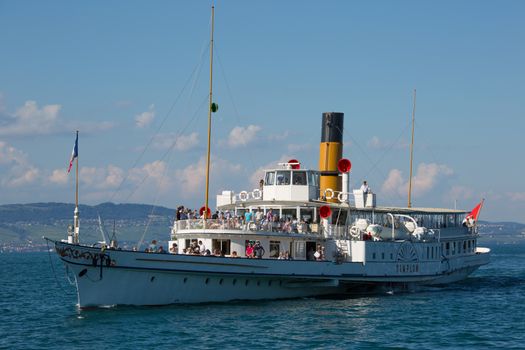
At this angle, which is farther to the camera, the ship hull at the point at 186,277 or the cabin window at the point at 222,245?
the cabin window at the point at 222,245

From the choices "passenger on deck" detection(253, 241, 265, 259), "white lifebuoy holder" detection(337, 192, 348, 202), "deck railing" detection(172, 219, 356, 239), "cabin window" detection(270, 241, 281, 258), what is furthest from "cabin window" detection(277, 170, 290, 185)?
"passenger on deck" detection(253, 241, 265, 259)

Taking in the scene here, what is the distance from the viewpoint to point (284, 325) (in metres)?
34.1

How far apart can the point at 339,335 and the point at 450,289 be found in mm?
21132

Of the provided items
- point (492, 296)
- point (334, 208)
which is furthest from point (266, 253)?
point (492, 296)

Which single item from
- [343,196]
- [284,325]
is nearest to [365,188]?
[343,196]

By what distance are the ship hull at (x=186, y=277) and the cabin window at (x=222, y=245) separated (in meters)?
2.46

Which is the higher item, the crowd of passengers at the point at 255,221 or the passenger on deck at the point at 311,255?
the crowd of passengers at the point at 255,221

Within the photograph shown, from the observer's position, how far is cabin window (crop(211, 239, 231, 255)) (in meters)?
41.2

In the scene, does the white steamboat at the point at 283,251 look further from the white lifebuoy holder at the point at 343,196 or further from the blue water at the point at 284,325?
the blue water at the point at 284,325

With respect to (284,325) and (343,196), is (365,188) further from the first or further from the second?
(284,325)

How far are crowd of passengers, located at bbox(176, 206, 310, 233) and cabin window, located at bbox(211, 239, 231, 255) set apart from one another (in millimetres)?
1076

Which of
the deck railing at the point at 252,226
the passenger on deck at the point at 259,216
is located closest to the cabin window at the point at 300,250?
the deck railing at the point at 252,226

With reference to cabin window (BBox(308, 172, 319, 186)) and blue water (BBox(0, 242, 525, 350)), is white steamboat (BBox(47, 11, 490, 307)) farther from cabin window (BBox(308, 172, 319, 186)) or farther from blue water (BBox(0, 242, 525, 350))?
blue water (BBox(0, 242, 525, 350))

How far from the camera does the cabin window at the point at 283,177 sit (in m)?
45.3
